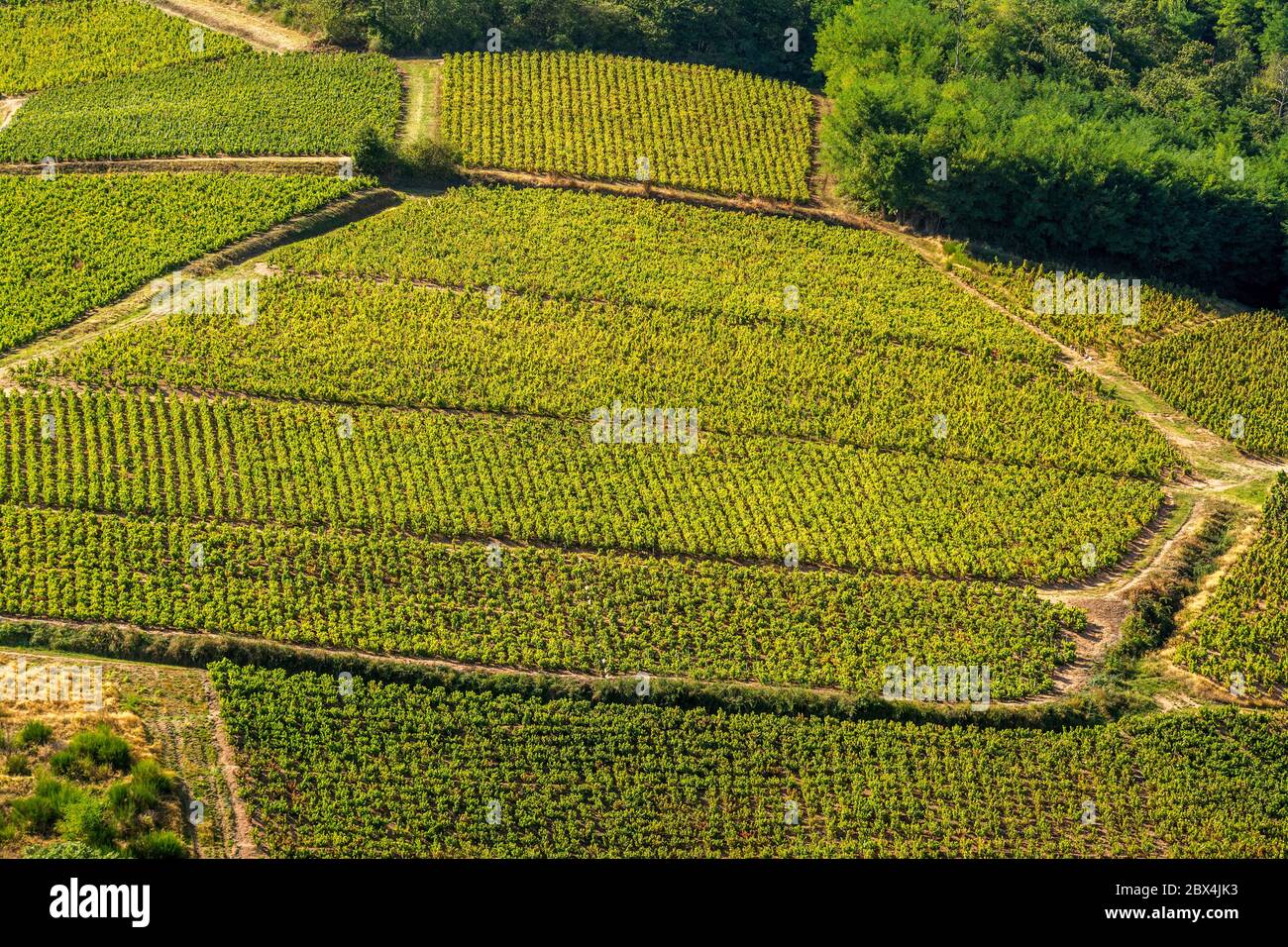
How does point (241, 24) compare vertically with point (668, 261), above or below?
above

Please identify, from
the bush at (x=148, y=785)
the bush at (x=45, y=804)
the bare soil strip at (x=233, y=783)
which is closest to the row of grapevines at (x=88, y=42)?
the bare soil strip at (x=233, y=783)

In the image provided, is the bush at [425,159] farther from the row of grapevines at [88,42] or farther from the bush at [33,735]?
the bush at [33,735]

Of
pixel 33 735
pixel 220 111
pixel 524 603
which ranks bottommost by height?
pixel 33 735

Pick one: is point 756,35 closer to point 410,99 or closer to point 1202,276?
point 410,99

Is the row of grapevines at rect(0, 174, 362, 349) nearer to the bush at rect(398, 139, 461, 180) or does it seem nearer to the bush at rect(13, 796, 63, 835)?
the bush at rect(398, 139, 461, 180)

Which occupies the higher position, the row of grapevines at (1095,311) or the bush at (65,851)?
the row of grapevines at (1095,311)

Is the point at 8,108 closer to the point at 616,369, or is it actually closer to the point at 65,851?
the point at 616,369

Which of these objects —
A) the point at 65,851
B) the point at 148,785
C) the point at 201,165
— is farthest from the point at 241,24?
the point at 65,851
